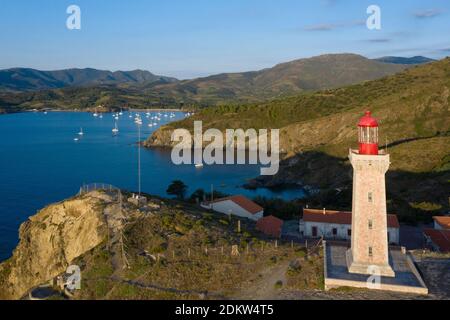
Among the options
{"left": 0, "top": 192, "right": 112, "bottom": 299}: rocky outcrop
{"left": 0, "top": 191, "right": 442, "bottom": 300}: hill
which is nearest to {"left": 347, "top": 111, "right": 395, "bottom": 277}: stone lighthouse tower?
{"left": 0, "top": 191, "right": 442, "bottom": 300}: hill

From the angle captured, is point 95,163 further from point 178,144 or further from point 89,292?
point 89,292

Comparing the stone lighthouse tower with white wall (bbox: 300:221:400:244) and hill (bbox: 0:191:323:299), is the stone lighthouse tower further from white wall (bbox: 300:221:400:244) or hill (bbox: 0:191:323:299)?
white wall (bbox: 300:221:400:244)

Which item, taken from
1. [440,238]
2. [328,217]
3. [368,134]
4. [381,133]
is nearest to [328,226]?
[328,217]

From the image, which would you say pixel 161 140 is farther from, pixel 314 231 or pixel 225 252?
pixel 225 252

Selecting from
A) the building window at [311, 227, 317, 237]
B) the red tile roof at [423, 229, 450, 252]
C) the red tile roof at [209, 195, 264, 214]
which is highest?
the red tile roof at [209, 195, 264, 214]
